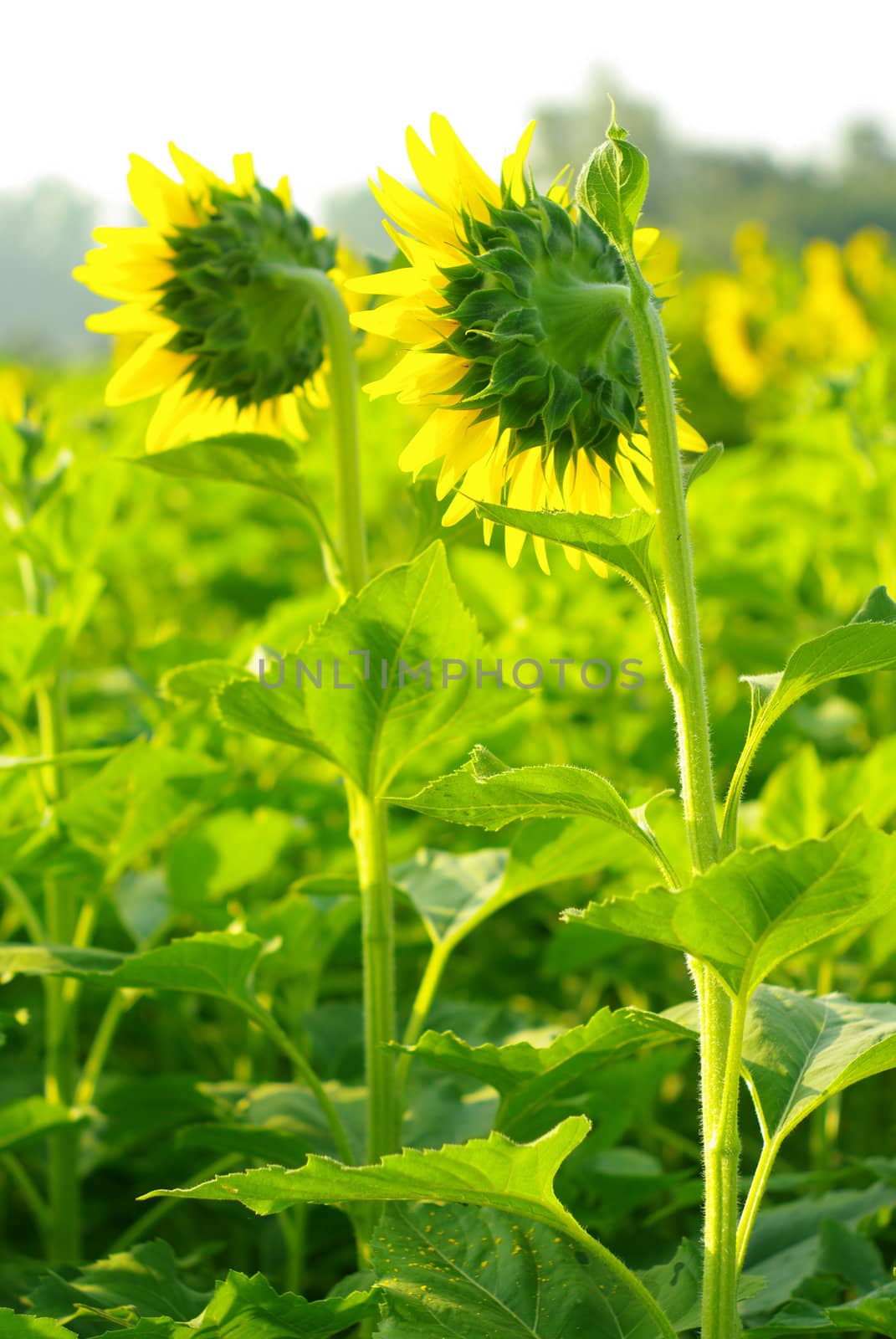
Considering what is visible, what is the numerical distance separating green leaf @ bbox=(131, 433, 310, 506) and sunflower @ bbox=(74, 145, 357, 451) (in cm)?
9

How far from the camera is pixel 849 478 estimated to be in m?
2.35

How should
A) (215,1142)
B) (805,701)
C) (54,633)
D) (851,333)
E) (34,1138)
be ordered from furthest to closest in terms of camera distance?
(851,333), (805,701), (54,633), (34,1138), (215,1142)

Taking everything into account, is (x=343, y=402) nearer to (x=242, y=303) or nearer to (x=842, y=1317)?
(x=242, y=303)

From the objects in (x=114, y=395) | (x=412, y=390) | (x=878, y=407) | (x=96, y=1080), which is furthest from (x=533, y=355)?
(x=878, y=407)

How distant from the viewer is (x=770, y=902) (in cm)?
64

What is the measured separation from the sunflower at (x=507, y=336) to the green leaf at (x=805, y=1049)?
1.14 ft

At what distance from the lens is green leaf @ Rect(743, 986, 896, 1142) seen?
721 mm

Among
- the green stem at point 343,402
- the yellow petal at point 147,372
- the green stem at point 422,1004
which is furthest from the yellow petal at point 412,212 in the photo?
the green stem at point 422,1004

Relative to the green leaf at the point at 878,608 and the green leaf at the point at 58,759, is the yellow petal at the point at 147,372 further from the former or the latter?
the green leaf at the point at 878,608

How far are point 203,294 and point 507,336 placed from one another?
0.41 m

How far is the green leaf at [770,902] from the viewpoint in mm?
614

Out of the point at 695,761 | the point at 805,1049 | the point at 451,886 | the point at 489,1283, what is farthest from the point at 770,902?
the point at 451,886

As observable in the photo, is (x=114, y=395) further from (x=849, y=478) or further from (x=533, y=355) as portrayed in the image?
(x=849, y=478)

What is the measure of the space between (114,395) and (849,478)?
1599mm
